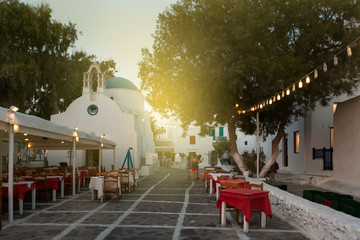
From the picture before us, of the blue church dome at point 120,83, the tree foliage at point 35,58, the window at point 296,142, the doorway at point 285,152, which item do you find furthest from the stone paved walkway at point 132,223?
the blue church dome at point 120,83

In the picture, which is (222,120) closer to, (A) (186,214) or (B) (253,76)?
(B) (253,76)

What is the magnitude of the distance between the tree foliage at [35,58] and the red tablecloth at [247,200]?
18.1 meters

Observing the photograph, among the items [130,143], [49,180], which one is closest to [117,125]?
[130,143]

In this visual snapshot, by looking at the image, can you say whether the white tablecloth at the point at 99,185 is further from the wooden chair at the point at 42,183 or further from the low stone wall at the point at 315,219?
the low stone wall at the point at 315,219

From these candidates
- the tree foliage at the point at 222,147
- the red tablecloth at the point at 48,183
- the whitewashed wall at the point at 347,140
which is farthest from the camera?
the tree foliage at the point at 222,147

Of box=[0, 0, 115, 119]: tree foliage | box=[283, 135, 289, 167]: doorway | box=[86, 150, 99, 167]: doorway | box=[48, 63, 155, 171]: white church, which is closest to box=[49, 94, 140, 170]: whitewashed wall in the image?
box=[48, 63, 155, 171]: white church

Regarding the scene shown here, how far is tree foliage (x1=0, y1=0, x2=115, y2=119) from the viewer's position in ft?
68.1

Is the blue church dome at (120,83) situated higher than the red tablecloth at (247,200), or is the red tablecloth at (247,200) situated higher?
the blue church dome at (120,83)

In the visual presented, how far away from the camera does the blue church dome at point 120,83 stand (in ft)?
106

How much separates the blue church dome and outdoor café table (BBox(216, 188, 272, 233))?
87.1 ft

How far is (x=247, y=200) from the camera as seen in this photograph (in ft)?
21.7

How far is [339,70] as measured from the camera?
15398 millimetres

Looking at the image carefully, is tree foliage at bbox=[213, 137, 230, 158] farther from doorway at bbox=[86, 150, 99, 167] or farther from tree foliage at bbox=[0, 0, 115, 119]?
tree foliage at bbox=[0, 0, 115, 119]

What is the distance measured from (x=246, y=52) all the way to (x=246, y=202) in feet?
32.5
